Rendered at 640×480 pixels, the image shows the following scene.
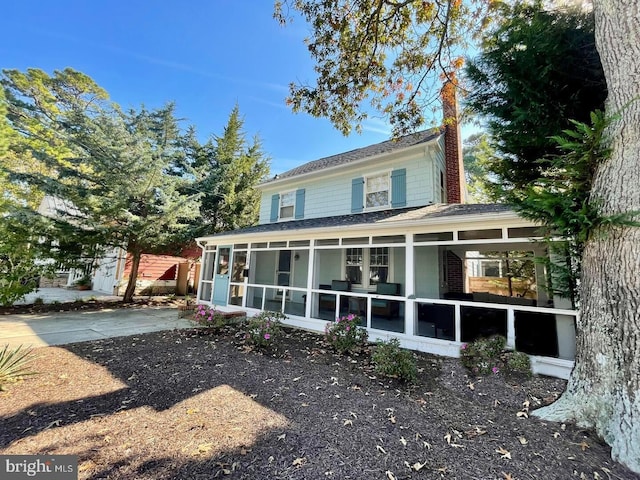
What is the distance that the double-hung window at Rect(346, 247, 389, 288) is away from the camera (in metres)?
9.84

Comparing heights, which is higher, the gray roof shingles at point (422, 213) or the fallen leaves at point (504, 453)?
the gray roof shingles at point (422, 213)

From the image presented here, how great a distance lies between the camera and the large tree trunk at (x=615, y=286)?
2.90 m

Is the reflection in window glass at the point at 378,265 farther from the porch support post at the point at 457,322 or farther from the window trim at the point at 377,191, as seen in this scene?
the porch support post at the point at 457,322

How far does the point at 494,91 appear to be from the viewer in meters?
6.18

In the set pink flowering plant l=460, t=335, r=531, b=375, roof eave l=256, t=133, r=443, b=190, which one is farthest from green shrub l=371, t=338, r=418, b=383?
roof eave l=256, t=133, r=443, b=190

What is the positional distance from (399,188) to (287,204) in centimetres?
532

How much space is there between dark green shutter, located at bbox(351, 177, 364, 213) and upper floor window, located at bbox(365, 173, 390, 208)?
0.20 meters

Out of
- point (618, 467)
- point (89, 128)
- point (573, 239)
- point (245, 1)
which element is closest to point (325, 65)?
point (245, 1)

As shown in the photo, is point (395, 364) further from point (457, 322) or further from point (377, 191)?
point (377, 191)

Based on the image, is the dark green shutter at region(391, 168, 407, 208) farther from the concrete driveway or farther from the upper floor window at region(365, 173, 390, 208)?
the concrete driveway

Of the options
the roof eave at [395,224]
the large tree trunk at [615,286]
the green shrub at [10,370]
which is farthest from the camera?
the roof eave at [395,224]

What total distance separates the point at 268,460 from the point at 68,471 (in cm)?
174

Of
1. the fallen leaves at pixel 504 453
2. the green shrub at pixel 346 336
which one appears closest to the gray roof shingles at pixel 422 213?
the green shrub at pixel 346 336

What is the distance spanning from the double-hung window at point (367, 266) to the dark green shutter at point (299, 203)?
277 centimetres
